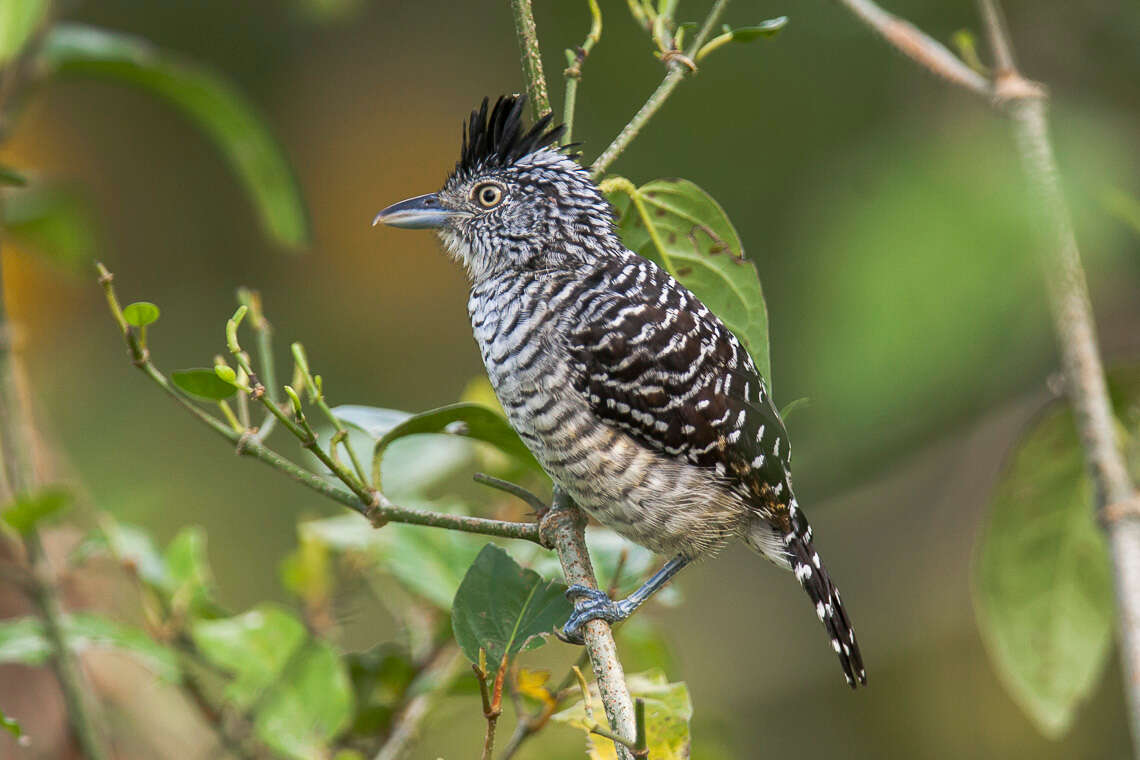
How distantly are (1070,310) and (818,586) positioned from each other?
72 centimetres

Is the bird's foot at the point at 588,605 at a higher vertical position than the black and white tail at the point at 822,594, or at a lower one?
higher

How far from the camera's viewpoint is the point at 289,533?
14.3 ft

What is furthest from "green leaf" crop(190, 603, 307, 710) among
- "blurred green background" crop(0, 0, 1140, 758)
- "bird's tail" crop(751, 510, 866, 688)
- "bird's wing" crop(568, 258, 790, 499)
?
"blurred green background" crop(0, 0, 1140, 758)

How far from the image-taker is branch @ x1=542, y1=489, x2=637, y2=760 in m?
1.47

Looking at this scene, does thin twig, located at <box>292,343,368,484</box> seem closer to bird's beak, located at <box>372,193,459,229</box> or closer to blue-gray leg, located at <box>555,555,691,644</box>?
blue-gray leg, located at <box>555,555,691,644</box>

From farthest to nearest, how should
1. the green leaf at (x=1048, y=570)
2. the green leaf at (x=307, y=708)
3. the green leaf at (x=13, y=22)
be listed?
the green leaf at (x=1048, y=570), the green leaf at (x=307, y=708), the green leaf at (x=13, y=22)

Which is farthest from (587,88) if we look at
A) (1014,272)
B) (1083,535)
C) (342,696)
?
(342,696)

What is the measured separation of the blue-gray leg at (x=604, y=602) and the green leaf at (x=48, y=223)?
55.5 inches

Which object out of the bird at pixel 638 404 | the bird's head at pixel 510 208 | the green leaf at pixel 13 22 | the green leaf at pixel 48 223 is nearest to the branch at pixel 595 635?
the bird at pixel 638 404

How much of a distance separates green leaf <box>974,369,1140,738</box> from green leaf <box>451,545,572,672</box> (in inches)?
44.5

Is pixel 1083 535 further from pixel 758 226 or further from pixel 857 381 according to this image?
pixel 758 226

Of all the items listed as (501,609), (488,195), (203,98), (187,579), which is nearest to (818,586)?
(501,609)

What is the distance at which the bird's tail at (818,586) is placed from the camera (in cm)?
221

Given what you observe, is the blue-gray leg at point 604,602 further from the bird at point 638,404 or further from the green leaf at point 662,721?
the green leaf at point 662,721
